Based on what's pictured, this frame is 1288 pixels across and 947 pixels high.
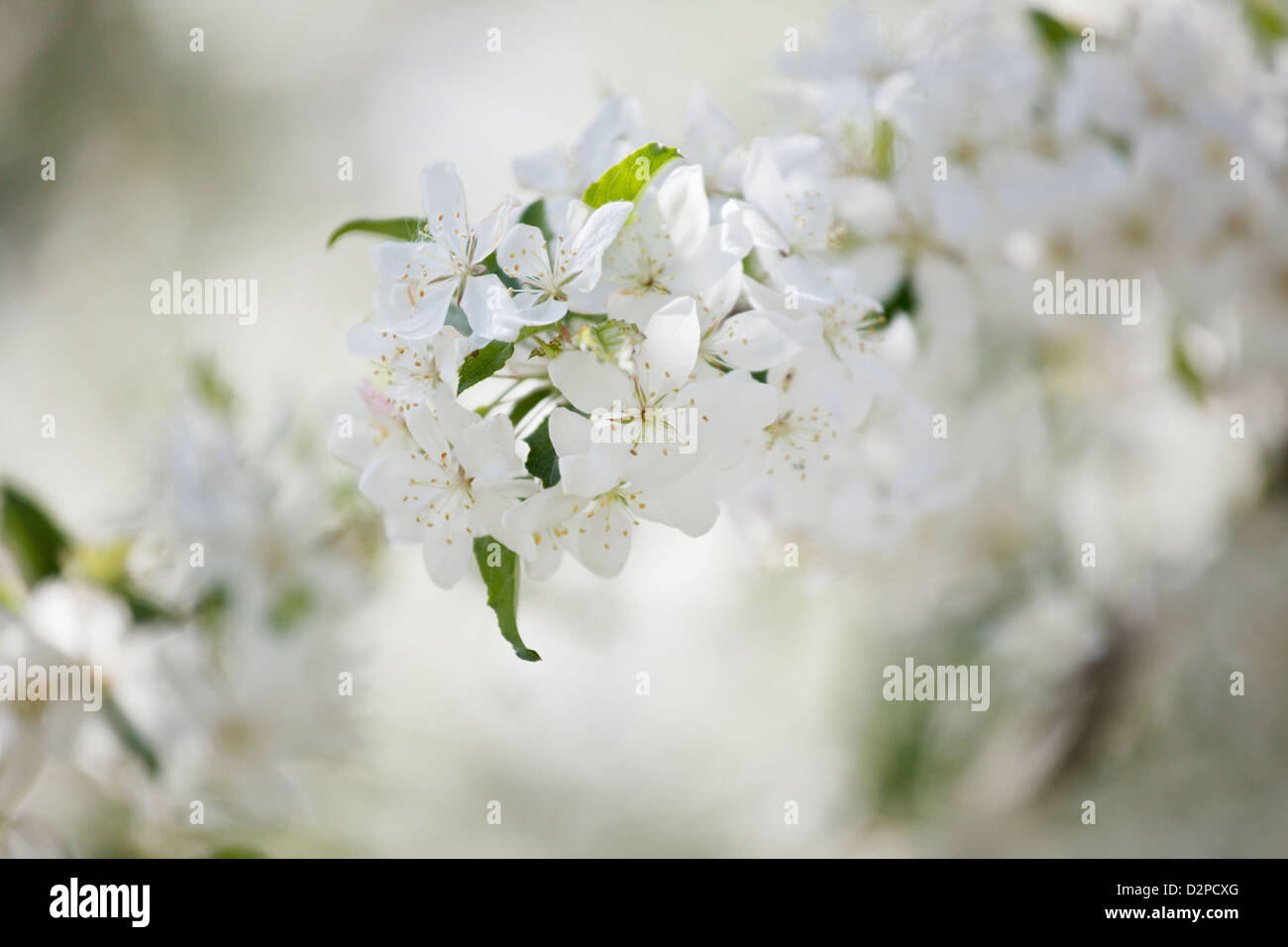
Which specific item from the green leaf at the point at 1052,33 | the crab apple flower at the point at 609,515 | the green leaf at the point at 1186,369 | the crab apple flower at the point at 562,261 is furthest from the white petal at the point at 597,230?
the green leaf at the point at 1186,369

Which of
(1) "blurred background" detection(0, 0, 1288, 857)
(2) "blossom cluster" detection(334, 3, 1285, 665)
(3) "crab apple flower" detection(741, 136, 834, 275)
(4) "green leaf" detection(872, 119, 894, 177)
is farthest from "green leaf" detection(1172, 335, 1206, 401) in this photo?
(3) "crab apple flower" detection(741, 136, 834, 275)

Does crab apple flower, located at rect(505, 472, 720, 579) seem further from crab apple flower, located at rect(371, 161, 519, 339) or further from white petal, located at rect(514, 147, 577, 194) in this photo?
white petal, located at rect(514, 147, 577, 194)

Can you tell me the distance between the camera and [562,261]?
0.44m

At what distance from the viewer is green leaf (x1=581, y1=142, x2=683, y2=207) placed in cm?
46

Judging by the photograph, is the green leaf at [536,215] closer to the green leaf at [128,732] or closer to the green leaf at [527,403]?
the green leaf at [527,403]

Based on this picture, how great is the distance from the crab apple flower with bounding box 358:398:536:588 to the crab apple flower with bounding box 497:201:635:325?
6 centimetres

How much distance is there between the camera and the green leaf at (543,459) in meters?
0.45

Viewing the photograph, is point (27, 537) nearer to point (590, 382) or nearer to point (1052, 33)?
point (590, 382)

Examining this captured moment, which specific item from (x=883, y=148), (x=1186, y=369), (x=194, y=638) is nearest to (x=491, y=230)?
(x=883, y=148)

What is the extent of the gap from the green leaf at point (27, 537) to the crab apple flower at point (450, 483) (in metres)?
0.44

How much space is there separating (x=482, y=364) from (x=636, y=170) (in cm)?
12

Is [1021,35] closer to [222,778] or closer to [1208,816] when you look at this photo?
[222,778]

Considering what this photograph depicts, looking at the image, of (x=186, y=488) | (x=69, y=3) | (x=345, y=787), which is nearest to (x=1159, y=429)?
(x=186, y=488)

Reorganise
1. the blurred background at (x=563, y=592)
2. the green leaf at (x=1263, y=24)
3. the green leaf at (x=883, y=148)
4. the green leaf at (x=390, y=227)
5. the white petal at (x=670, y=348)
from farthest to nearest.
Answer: the blurred background at (x=563, y=592) → the green leaf at (x=1263, y=24) → the green leaf at (x=883, y=148) → the green leaf at (x=390, y=227) → the white petal at (x=670, y=348)
